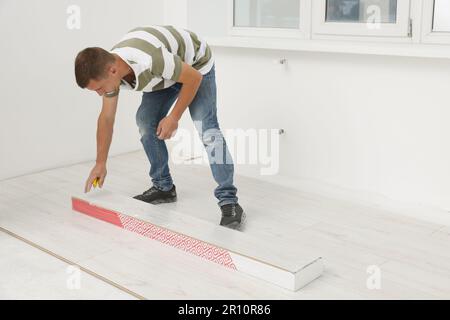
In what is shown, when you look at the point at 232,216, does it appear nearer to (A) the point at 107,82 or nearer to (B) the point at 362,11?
(A) the point at 107,82

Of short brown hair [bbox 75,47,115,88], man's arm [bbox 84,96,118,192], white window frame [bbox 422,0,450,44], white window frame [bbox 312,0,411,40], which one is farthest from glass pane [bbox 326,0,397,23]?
short brown hair [bbox 75,47,115,88]

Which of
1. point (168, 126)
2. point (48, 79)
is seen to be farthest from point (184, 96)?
point (48, 79)

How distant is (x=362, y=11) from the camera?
325 cm

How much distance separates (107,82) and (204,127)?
520 millimetres

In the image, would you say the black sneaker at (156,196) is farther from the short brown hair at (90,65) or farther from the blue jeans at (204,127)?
the short brown hair at (90,65)

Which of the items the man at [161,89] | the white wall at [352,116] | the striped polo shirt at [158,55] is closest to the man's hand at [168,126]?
the man at [161,89]

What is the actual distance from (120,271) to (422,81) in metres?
1.68

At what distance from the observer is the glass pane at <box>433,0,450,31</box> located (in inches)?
115

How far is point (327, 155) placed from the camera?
327 cm

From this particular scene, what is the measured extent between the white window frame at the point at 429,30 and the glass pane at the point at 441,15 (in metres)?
0.03

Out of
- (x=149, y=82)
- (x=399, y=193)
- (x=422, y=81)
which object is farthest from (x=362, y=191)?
(x=149, y=82)

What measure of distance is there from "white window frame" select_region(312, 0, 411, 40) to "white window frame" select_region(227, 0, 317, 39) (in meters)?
0.04

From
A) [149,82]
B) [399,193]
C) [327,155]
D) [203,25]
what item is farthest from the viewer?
[203,25]

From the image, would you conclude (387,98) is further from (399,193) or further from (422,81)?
(399,193)
